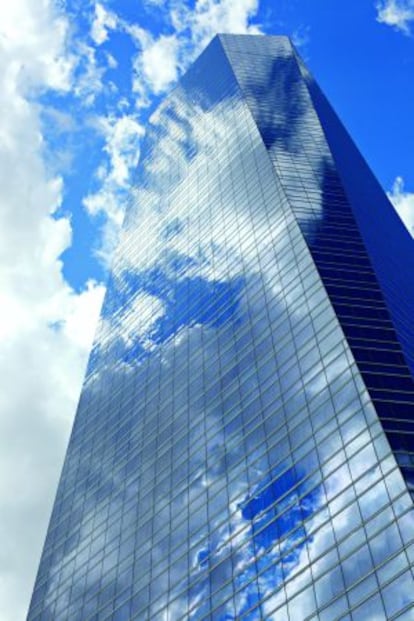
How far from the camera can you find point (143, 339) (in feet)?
363

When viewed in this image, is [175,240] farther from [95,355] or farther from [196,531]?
[196,531]

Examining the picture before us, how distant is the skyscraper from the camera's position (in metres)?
50.9

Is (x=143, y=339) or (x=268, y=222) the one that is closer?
(x=268, y=222)

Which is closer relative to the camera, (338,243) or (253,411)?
(253,411)

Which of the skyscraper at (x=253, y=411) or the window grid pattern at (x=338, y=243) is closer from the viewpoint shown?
the skyscraper at (x=253, y=411)

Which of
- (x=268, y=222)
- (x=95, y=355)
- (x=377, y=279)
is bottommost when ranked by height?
(x=377, y=279)

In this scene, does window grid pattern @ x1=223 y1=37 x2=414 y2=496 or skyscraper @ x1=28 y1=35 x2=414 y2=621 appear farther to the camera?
window grid pattern @ x1=223 y1=37 x2=414 y2=496

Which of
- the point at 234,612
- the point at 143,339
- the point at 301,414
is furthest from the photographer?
the point at 143,339

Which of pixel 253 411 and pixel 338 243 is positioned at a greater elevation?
pixel 338 243

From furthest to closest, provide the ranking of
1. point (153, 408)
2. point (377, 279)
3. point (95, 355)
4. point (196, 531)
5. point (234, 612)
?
point (95, 355), point (153, 408), point (377, 279), point (196, 531), point (234, 612)

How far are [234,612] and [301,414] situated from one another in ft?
48.0

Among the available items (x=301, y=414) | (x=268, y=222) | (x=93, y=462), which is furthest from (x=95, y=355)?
(x=301, y=414)

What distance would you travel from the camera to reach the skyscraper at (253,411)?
50.9 meters

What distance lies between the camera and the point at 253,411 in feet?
228
